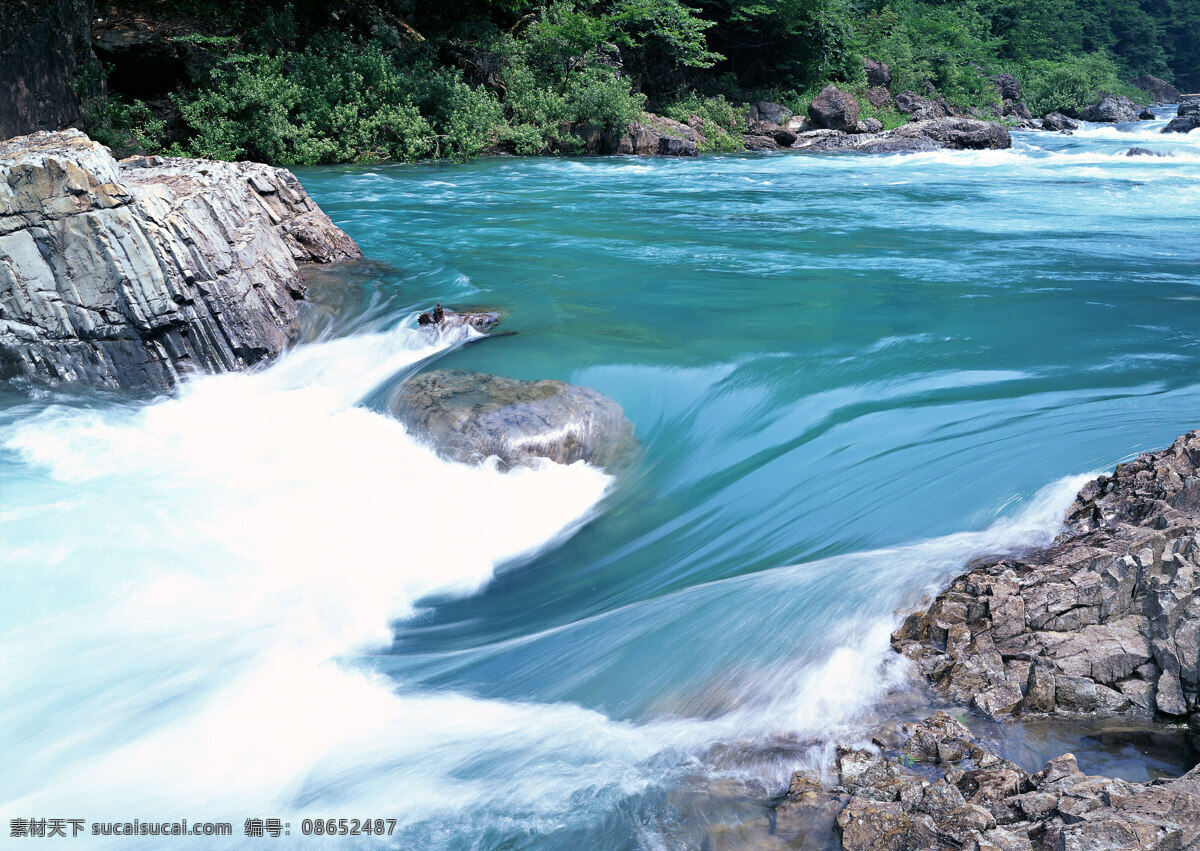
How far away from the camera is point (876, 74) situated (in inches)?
1265

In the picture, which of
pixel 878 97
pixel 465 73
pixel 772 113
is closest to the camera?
pixel 465 73

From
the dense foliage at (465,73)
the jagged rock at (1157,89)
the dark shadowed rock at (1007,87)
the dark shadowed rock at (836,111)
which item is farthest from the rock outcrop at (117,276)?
the jagged rock at (1157,89)

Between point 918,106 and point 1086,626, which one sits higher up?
point 918,106

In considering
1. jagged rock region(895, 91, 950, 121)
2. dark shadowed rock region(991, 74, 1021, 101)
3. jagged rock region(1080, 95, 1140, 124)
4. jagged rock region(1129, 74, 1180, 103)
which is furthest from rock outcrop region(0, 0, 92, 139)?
jagged rock region(1129, 74, 1180, 103)

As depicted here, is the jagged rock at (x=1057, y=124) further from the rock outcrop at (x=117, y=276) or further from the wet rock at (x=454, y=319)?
the rock outcrop at (x=117, y=276)

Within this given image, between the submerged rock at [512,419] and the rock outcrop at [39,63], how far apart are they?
10278 mm

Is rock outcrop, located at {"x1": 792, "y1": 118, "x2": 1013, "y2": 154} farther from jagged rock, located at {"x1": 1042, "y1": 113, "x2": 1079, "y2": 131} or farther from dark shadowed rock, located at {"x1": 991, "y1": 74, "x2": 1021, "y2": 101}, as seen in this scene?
dark shadowed rock, located at {"x1": 991, "y1": 74, "x2": 1021, "y2": 101}

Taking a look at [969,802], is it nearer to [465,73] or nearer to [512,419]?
[512,419]

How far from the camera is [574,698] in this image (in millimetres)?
3428

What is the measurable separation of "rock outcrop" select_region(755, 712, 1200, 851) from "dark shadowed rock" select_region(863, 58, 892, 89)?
110ft

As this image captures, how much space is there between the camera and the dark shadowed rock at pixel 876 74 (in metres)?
31.9

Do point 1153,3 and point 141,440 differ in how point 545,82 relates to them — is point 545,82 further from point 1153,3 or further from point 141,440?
point 1153,3

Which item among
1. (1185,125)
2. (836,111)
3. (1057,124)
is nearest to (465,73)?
(836,111)

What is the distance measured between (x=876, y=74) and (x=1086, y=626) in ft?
110
